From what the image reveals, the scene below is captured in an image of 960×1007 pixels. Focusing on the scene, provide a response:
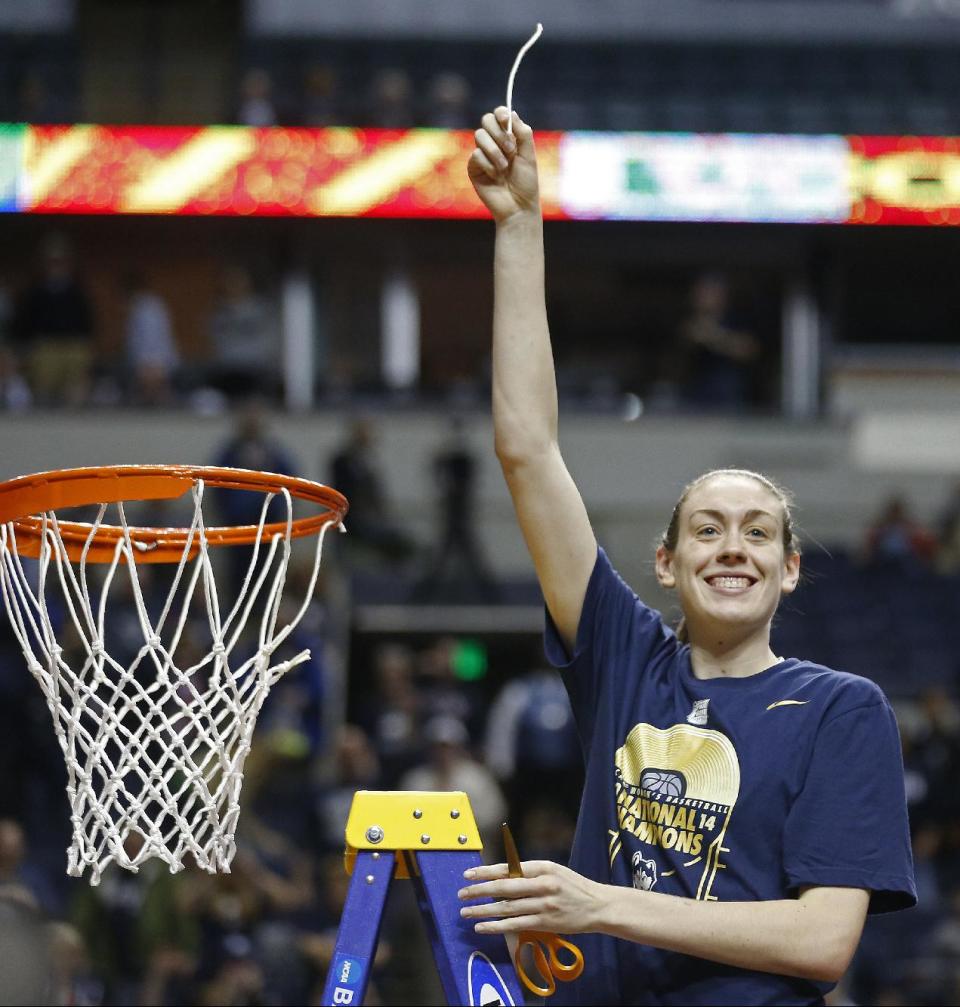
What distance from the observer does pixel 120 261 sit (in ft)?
51.2

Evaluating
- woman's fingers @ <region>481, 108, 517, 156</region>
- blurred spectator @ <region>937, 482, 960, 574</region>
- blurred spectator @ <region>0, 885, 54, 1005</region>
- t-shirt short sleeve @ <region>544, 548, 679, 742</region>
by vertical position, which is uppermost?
woman's fingers @ <region>481, 108, 517, 156</region>

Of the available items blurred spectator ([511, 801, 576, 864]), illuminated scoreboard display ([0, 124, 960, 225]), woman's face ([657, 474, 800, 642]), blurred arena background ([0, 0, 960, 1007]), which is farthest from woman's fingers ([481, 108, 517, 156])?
illuminated scoreboard display ([0, 124, 960, 225])

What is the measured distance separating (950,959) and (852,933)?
18.3 ft

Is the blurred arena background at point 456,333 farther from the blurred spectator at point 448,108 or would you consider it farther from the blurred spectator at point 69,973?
the blurred spectator at point 69,973

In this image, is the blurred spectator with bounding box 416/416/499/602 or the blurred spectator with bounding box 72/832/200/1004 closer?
the blurred spectator with bounding box 72/832/200/1004

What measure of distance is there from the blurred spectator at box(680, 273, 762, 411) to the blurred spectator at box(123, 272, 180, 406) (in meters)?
4.44

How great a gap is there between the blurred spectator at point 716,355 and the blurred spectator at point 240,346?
3596mm

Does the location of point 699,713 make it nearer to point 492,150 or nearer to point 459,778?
point 492,150

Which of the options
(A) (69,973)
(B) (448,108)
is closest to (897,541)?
(B) (448,108)

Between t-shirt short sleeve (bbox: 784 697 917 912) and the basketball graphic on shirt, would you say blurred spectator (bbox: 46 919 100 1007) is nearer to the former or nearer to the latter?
the basketball graphic on shirt

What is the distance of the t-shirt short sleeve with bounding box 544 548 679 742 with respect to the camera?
104 inches

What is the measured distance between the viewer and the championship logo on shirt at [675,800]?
2.42m

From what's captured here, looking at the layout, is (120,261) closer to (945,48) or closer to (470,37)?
(470,37)

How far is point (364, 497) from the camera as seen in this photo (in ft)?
37.6
